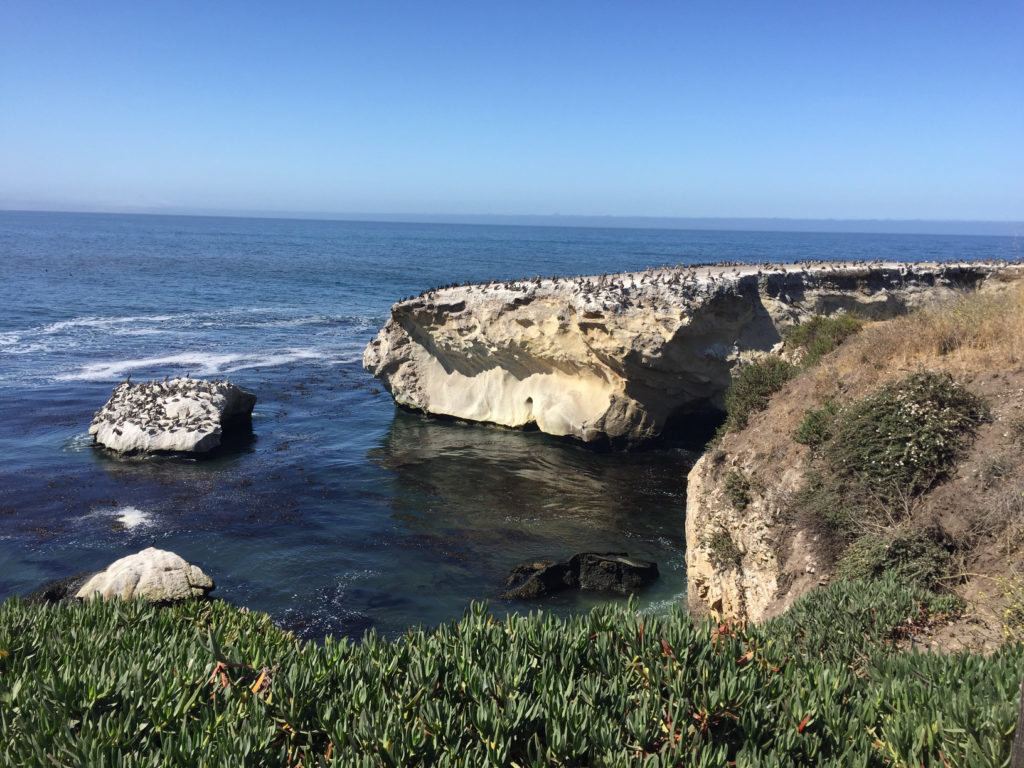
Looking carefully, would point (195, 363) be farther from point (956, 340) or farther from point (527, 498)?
point (956, 340)

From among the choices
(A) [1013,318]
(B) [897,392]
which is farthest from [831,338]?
(B) [897,392]

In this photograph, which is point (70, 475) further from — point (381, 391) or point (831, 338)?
point (831, 338)

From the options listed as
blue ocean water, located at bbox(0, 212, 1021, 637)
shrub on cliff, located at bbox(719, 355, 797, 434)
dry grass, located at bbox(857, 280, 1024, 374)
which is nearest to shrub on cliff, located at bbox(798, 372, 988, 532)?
dry grass, located at bbox(857, 280, 1024, 374)

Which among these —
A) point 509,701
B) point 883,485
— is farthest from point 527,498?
point 509,701

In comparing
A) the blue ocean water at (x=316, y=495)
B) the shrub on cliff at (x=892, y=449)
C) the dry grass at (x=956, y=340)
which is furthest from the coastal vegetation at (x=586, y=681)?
the blue ocean water at (x=316, y=495)

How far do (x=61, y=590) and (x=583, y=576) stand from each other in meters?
11.0

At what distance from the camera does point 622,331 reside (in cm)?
2339

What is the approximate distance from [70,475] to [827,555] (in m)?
22.0

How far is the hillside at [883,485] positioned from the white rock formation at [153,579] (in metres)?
10.1

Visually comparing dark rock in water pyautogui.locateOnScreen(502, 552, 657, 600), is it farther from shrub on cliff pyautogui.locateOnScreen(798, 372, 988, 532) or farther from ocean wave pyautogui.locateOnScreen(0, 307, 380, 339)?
ocean wave pyautogui.locateOnScreen(0, 307, 380, 339)

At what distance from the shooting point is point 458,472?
2430 centimetres

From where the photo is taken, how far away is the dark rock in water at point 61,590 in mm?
14995

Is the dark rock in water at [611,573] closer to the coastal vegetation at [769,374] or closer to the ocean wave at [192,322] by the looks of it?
the coastal vegetation at [769,374]

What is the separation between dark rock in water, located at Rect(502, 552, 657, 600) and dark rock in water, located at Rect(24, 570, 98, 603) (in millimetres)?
8930
